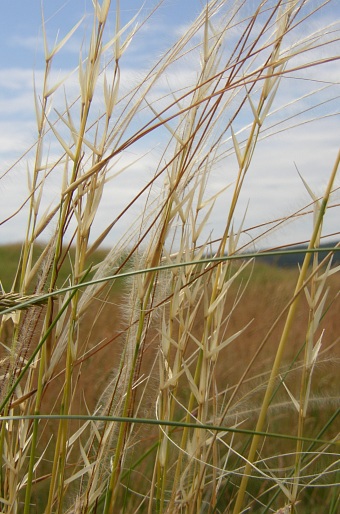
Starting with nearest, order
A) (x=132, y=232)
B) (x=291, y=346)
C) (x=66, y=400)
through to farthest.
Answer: (x=66, y=400)
(x=132, y=232)
(x=291, y=346)

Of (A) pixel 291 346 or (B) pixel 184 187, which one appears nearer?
(B) pixel 184 187

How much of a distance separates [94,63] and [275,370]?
0.40 m

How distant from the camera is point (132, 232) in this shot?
2.77ft

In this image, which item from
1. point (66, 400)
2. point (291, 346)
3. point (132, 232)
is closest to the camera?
point (66, 400)

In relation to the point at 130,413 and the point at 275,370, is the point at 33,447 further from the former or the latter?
the point at 275,370

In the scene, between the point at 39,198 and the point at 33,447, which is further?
the point at 39,198

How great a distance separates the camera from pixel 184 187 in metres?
0.79

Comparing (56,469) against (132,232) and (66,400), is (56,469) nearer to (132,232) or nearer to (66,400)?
(66,400)

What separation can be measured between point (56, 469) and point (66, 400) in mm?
107

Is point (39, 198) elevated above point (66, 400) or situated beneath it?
elevated above

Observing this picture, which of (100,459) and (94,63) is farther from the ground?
(94,63)

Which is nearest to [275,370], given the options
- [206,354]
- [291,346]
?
[206,354]

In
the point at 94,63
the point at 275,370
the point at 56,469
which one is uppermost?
the point at 94,63

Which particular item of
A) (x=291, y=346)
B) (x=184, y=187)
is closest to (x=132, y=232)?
(x=184, y=187)
